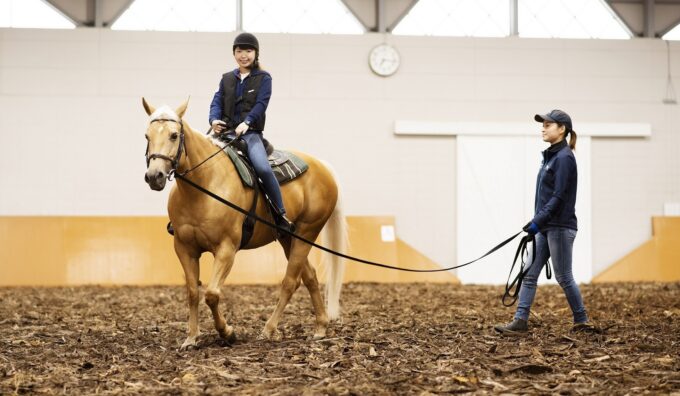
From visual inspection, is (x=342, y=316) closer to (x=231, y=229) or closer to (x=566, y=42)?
(x=231, y=229)

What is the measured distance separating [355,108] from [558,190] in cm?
852

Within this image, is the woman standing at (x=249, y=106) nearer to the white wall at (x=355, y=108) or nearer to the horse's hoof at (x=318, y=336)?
the horse's hoof at (x=318, y=336)

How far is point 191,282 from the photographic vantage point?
20.1ft

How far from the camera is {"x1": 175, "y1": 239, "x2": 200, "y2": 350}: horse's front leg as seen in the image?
612cm

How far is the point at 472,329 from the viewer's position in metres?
7.16

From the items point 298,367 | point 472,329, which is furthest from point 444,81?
point 298,367

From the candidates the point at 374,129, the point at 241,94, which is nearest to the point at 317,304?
the point at 241,94

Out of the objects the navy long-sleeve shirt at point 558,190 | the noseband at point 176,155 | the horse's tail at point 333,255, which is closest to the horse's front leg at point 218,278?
the noseband at point 176,155

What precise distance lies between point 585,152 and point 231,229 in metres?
10.4

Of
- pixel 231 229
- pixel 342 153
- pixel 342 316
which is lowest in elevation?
pixel 342 316

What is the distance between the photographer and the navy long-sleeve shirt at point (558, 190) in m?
6.57

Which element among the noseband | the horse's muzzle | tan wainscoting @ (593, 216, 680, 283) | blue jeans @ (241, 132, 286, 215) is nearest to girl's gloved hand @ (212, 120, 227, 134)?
blue jeans @ (241, 132, 286, 215)

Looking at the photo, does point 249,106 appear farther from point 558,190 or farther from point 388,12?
point 388,12

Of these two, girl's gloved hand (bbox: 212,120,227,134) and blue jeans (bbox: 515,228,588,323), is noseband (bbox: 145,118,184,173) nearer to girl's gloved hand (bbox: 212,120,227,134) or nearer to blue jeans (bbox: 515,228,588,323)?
girl's gloved hand (bbox: 212,120,227,134)
